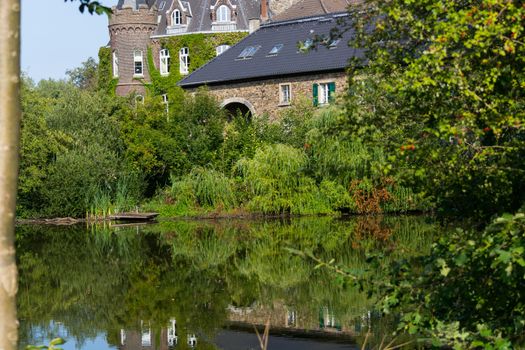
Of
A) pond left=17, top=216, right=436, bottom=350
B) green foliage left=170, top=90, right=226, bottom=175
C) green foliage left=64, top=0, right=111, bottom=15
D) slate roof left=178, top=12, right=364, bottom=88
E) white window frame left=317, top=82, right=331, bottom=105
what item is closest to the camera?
green foliage left=64, top=0, right=111, bottom=15

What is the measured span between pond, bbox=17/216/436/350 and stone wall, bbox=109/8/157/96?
79.6 feet

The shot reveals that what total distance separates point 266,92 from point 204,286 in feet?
89.5

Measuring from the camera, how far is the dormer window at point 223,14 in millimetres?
52188

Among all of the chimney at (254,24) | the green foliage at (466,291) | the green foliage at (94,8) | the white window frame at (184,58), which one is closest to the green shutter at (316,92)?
the chimney at (254,24)

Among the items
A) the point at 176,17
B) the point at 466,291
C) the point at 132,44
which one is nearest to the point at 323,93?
the point at 176,17

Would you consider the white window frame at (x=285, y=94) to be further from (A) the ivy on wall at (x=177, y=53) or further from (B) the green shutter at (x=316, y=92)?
(A) the ivy on wall at (x=177, y=53)

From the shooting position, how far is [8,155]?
3.46m

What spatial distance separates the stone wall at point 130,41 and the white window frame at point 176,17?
1.28 metres

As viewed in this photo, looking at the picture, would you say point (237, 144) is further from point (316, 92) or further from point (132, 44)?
point (132, 44)

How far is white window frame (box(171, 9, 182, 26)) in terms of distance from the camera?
53.1m

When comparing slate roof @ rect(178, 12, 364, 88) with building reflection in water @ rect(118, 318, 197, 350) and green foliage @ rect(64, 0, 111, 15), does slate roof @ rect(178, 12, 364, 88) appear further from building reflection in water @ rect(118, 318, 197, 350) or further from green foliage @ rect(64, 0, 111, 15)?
green foliage @ rect(64, 0, 111, 15)

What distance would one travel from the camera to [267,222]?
32.1 m

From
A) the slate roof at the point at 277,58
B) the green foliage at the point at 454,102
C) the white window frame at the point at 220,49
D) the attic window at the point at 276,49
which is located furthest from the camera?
the white window frame at the point at 220,49

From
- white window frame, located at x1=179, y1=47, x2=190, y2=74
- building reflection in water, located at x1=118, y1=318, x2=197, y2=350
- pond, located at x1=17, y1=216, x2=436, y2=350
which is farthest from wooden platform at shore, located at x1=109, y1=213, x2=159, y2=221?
building reflection in water, located at x1=118, y1=318, x2=197, y2=350
